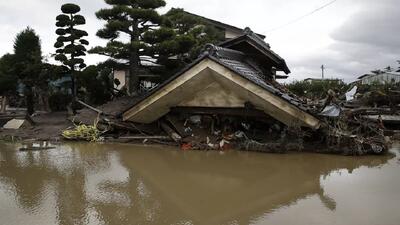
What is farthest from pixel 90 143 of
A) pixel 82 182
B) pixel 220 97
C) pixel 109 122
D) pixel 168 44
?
pixel 168 44

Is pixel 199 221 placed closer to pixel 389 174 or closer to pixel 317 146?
pixel 389 174

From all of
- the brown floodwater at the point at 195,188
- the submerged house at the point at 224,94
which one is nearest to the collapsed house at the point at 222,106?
the submerged house at the point at 224,94

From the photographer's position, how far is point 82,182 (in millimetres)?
6656

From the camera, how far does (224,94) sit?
10.9m

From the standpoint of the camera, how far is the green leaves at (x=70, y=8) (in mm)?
18016

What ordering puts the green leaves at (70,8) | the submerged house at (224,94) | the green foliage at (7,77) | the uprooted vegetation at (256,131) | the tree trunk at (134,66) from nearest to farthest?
the submerged house at (224,94) < the uprooted vegetation at (256,131) < the tree trunk at (134,66) < the green leaves at (70,8) < the green foliage at (7,77)

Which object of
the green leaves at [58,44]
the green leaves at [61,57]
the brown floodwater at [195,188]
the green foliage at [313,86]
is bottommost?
the brown floodwater at [195,188]

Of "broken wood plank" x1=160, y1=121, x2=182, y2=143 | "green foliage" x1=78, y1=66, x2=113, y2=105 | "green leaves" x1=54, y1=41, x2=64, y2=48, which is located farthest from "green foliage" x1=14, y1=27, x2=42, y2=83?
"broken wood plank" x1=160, y1=121, x2=182, y2=143

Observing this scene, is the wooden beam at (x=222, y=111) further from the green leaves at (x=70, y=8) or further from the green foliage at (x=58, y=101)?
the green foliage at (x=58, y=101)

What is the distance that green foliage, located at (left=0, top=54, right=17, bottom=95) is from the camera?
1959 centimetres

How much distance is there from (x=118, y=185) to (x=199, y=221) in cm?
219

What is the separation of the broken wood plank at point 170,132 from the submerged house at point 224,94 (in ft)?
0.86

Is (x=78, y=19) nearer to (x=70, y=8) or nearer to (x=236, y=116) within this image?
(x=70, y=8)

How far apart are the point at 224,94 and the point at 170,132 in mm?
1966
